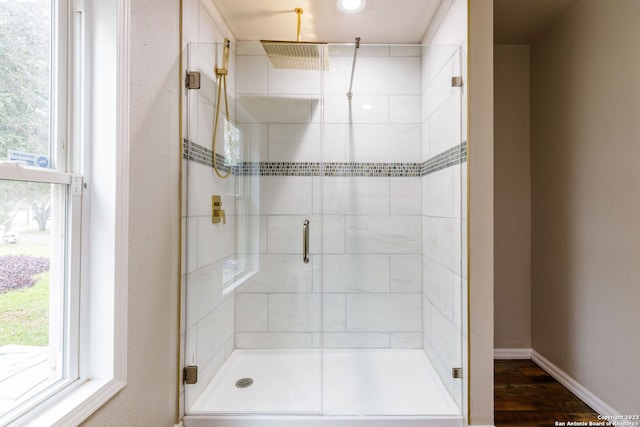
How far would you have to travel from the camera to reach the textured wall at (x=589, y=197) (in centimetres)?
167

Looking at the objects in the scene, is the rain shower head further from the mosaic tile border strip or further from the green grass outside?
the green grass outside

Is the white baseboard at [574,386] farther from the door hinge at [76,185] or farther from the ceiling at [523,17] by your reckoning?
the door hinge at [76,185]

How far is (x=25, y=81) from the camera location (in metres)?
0.91

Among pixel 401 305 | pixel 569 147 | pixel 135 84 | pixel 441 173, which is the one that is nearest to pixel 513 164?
pixel 569 147

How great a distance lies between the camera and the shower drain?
183 cm

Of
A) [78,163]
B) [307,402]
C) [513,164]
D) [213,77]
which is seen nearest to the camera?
[78,163]

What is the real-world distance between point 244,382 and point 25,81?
5.79ft

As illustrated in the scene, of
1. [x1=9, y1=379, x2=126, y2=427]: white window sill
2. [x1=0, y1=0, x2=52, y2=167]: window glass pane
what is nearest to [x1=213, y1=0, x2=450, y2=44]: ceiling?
[x1=0, y1=0, x2=52, y2=167]: window glass pane

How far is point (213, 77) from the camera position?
1818 millimetres

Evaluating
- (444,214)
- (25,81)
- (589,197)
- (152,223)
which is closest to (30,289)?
(152,223)

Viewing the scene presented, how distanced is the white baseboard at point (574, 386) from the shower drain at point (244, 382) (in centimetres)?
207

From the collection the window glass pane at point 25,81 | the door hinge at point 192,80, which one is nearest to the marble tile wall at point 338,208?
the door hinge at point 192,80

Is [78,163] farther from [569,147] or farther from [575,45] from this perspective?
[575,45]

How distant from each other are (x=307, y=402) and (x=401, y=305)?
3.01 ft
